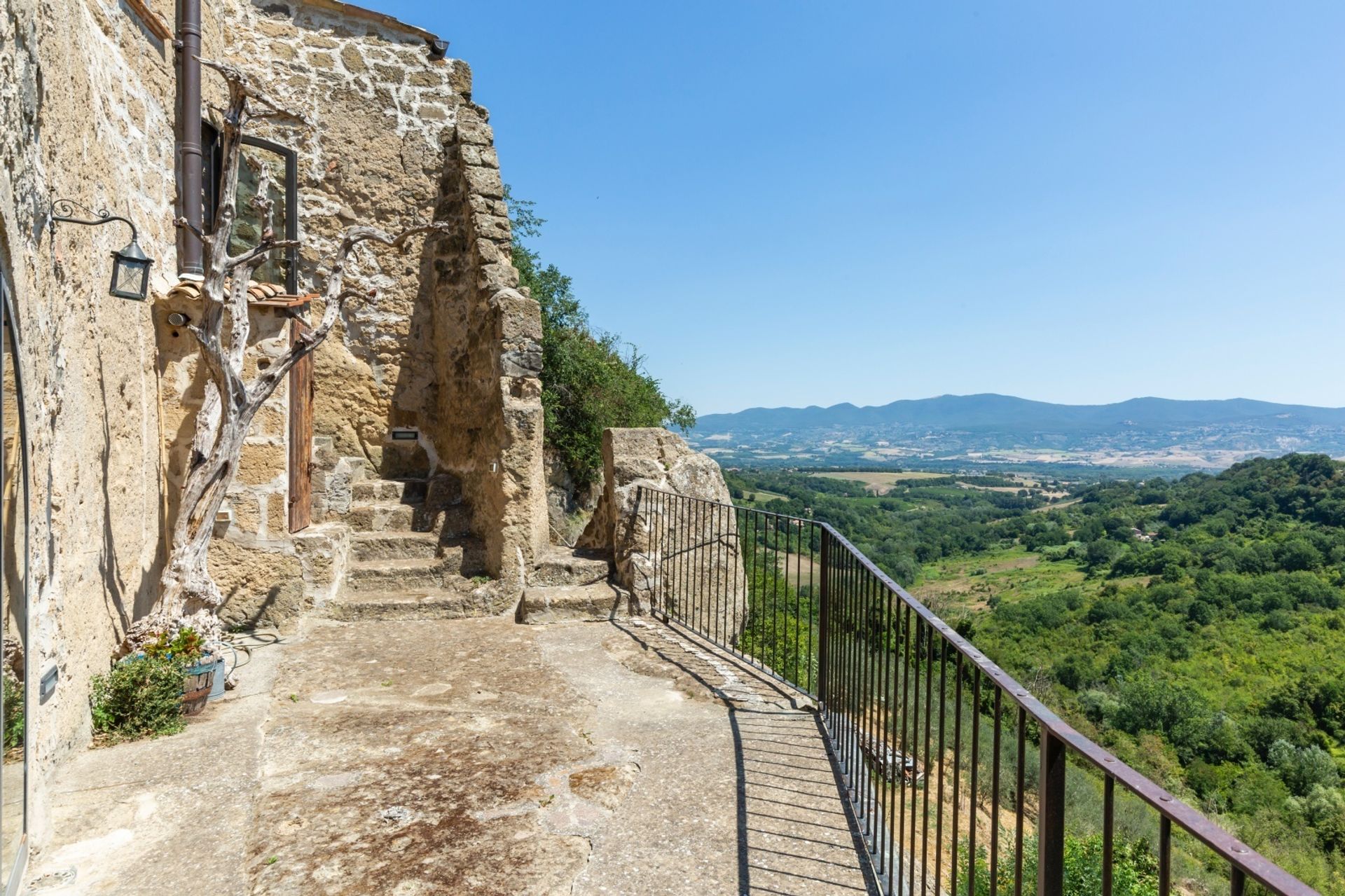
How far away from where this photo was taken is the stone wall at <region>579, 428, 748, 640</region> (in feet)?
22.0

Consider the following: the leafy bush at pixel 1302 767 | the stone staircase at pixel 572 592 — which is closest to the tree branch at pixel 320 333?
the stone staircase at pixel 572 592

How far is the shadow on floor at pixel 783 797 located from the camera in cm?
287

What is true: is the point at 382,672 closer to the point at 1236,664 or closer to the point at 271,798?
the point at 271,798

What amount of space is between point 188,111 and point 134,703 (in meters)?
4.69

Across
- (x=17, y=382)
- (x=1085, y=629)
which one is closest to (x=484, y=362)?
(x=17, y=382)

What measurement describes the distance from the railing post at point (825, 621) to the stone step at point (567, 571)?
2819 millimetres

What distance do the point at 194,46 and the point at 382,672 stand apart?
523 cm

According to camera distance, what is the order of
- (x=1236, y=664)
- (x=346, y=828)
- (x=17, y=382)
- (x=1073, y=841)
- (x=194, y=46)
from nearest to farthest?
(x=17, y=382)
(x=346, y=828)
(x=194, y=46)
(x=1073, y=841)
(x=1236, y=664)

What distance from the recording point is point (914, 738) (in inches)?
111

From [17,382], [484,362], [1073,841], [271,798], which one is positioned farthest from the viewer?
[484,362]

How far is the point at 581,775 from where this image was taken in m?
3.71

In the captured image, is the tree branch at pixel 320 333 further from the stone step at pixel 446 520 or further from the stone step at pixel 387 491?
the stone step at pixel 446 520

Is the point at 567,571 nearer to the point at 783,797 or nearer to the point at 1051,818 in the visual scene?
the point at 783,797

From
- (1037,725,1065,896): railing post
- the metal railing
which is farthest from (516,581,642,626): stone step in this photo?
(1037,725,1065,896): railing post
